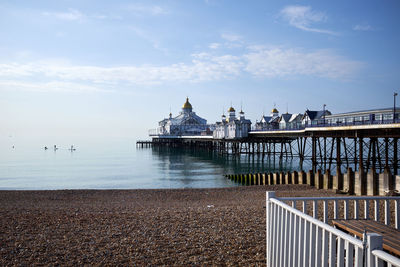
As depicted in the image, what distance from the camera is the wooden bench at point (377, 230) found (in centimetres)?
417

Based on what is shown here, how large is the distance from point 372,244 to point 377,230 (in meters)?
2.36

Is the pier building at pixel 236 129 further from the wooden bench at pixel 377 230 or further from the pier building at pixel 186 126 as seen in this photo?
the wooden bench at pixel 377 230

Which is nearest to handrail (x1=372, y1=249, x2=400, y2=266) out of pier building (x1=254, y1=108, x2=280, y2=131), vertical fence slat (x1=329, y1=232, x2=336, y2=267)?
vertical fence slat (x1=329, y1=232, x2=336, y2=267)

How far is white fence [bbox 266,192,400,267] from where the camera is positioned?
9.42 feet

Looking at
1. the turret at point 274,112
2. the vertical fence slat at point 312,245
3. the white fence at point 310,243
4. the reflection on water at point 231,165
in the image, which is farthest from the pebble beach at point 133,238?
the turret at point 274,112

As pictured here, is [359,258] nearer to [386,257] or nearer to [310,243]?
[386,257]

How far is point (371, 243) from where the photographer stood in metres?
2.84

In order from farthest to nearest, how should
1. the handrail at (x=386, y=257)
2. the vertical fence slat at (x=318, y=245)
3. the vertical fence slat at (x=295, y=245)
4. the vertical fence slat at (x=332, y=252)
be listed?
1. the vertical fence slat at (x=295, y=245)
2. the vertical fence slat at (x=318, y=245)
3. the vertical fence slat at (x=332, y=252)
4. the handrail at (x=386, y=257)

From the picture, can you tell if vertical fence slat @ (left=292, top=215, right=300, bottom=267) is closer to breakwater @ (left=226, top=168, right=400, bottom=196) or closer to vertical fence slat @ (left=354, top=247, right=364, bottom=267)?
vertical fence slat @ (left=354, top=247, right=364, bottom=267)

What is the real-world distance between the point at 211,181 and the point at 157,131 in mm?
94999

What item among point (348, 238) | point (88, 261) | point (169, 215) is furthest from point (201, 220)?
point (348, 238)

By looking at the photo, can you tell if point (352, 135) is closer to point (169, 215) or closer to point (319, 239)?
point (169, 215)

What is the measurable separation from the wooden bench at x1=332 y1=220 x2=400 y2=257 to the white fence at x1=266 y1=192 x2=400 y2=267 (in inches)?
14.7

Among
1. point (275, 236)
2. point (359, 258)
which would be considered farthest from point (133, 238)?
point (359, 258)
